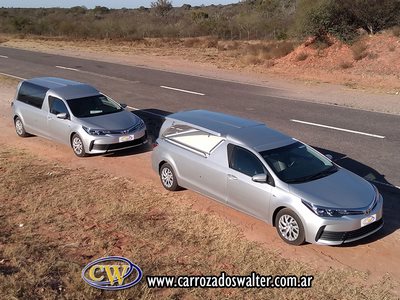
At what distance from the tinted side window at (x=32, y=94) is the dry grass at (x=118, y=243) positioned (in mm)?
3166

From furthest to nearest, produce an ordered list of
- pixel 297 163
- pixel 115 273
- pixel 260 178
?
pixel 297 163 < pixel 260 178 < pixel 115 273

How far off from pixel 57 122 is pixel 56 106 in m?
0.44

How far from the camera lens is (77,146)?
37.8 feet

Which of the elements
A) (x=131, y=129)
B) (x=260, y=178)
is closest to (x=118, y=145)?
(x=131, y=129)

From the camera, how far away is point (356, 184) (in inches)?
299

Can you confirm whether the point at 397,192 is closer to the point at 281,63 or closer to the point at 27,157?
the point at 27,157

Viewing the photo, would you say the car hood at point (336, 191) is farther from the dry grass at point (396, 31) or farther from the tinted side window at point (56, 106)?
the dry grass at point (396, 31)

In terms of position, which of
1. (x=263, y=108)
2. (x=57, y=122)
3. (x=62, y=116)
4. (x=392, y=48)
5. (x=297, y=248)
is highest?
(x=392, y=48)

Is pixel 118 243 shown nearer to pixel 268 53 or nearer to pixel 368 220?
pixel 368 220

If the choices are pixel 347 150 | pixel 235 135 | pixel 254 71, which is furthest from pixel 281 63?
pixel 235 135

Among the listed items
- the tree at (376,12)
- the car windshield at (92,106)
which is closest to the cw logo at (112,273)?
the car windshield at (92,106)

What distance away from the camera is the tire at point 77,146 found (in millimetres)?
11383

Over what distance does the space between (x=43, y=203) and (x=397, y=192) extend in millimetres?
6894

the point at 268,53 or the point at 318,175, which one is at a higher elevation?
the point at 268,53
